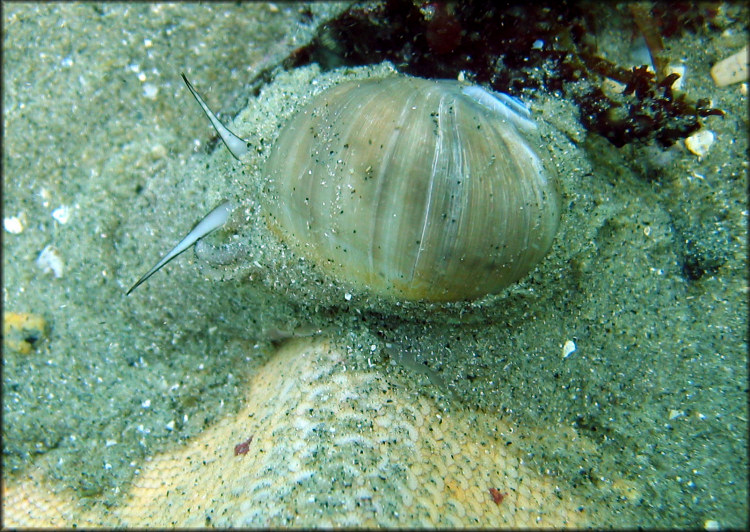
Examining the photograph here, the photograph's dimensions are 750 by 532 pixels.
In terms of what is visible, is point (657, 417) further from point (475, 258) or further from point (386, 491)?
point (386, 491)

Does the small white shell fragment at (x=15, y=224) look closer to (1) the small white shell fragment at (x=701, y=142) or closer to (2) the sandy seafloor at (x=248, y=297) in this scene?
(2) the sandy seafloor at (x=248, y=297)

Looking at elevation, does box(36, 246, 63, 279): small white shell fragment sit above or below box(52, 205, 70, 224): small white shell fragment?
below

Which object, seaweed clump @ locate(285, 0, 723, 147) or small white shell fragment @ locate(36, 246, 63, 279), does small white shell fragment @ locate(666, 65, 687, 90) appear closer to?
seaweed clump @ locate(285, 0, 723, 147)

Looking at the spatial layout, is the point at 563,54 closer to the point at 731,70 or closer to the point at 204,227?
the point at 731,70

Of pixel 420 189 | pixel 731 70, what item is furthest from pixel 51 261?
pixel 731 70

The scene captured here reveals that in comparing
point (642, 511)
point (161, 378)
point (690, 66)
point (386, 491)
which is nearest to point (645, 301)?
point (642, 511)

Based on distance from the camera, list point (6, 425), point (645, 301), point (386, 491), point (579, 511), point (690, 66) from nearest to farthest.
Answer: point (386, 491)
point (579, 511)
point (645, 301)
point (690, 66)
point (6, 425)

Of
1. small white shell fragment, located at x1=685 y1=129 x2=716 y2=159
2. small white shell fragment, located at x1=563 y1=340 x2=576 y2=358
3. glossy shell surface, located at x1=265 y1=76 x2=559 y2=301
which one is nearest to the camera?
glossy shell surface, located at x1=265 y1=76 x2=559 y2=301

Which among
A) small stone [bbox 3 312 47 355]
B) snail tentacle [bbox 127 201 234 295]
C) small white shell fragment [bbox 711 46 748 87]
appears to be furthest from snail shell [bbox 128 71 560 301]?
small stone [bbox 3 312 47 355]
